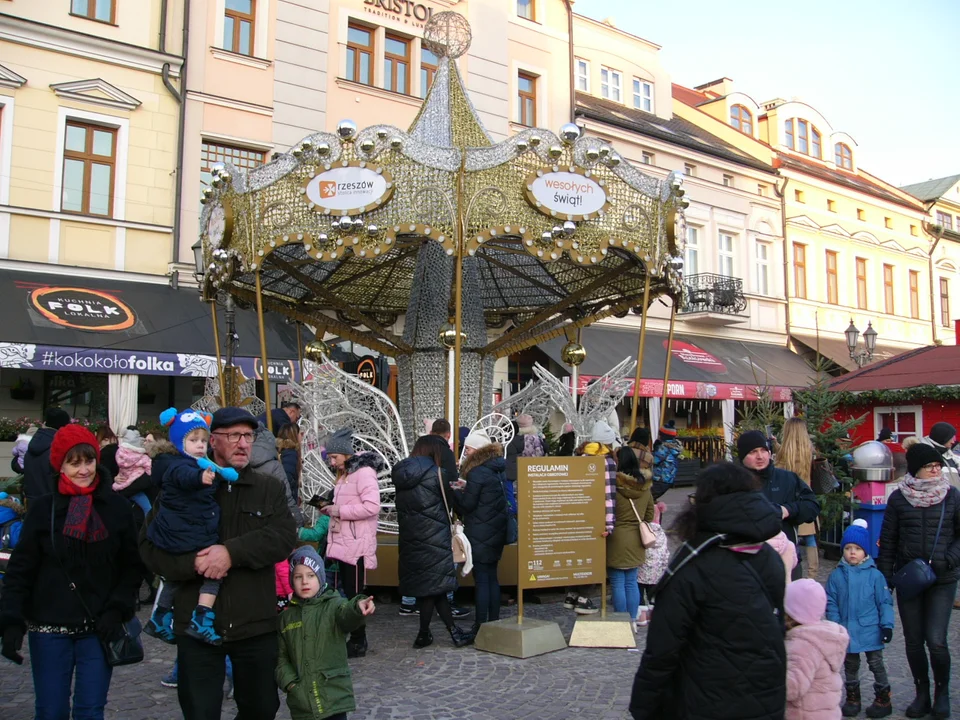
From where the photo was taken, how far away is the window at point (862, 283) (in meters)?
29.8

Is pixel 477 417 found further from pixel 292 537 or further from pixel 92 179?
pixel 92 179

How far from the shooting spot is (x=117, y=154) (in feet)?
51.8

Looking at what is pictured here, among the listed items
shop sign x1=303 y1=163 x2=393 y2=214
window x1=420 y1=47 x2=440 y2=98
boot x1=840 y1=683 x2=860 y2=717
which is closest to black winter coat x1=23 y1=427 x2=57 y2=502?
shop sign x1=303 y1=163 x2=393 y2=214

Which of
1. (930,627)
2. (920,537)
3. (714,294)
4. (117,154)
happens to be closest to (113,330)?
(117,154)

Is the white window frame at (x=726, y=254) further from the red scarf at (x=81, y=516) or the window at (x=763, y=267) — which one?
the red scarf at (x=81, y=516)

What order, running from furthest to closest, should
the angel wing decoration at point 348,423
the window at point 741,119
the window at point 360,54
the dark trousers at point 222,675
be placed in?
the window at point 741,119
the window at point 360,54
the angel wing decoration at point 348,423
the dark trousers at point 222,675

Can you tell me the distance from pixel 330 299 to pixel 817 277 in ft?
71.9

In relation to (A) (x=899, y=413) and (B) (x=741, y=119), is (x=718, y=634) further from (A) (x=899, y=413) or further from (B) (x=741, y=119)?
(B) (x=741, y=119)

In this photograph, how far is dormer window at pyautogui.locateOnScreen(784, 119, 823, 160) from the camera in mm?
30062

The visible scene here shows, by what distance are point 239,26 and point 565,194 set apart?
12.1m

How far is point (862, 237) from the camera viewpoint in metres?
30.2

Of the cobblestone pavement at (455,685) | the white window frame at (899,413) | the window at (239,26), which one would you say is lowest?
the cobblestone pavement at (455,685)

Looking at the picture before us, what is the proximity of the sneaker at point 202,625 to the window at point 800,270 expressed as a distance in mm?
26700

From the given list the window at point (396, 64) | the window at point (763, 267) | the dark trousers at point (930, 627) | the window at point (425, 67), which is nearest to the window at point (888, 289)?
the window at point (763, 267)
